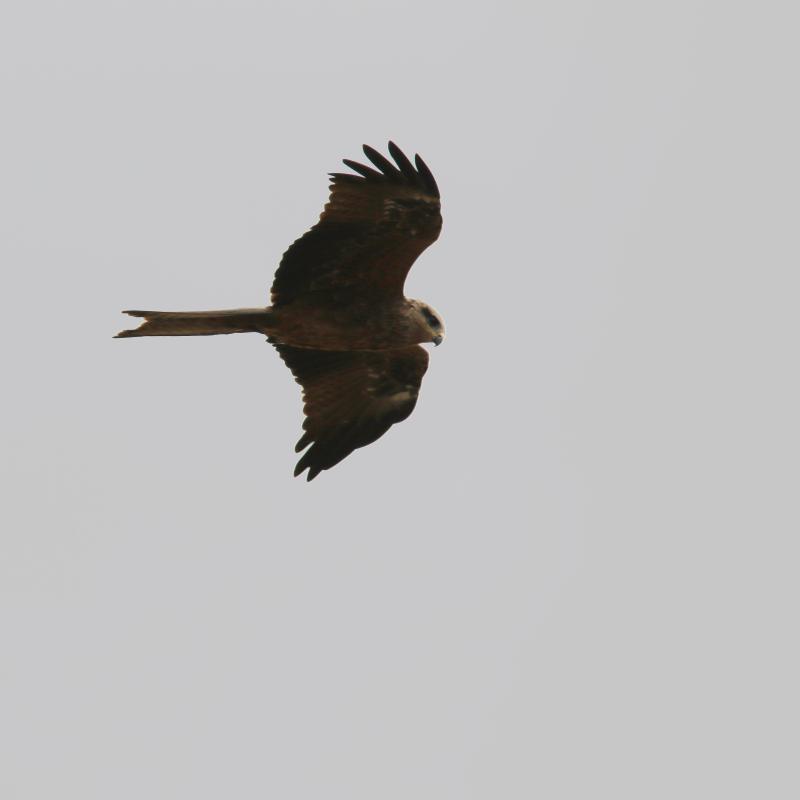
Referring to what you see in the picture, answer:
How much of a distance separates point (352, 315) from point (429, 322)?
582 mm

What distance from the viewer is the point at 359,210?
42.0ft

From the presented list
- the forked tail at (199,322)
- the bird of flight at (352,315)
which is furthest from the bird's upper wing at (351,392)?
the forked tail at (199,322)

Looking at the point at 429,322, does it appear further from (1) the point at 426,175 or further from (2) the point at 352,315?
(1) the point at 426,175

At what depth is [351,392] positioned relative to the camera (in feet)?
46.5

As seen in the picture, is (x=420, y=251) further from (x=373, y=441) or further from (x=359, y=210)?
(x=373, y=441)

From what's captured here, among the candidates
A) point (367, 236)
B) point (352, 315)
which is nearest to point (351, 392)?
point (352, 315)

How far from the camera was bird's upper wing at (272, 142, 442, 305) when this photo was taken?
12695 millimetres

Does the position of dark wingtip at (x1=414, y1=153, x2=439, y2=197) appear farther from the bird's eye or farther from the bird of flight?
the bird's eye

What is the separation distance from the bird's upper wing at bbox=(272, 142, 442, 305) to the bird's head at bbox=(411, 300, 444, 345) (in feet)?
0.67

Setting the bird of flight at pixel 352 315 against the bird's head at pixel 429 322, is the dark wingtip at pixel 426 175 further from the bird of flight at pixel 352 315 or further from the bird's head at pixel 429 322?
the bird's head at pixel 429 322

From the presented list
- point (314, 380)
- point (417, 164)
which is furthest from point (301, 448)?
point (417, 164)

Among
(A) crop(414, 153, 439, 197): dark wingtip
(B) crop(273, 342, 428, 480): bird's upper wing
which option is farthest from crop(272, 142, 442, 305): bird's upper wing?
(B) crop(273, 342, 428, 480): bird's upper wing

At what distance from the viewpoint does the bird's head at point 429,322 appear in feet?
43.8

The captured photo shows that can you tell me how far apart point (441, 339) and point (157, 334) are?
216 cm
